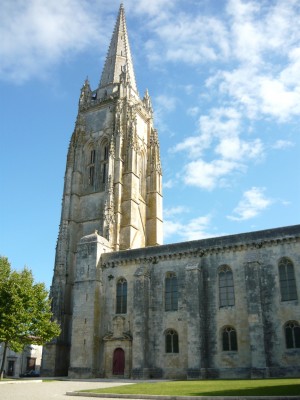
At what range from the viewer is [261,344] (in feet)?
84.3

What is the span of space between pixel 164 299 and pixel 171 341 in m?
3.05

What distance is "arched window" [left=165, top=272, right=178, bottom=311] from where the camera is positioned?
101 feet

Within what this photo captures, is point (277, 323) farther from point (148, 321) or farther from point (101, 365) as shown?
point (101, 365)

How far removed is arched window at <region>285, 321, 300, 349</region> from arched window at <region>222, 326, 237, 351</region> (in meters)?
3.47

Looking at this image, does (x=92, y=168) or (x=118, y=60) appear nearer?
(x=92, y=168)

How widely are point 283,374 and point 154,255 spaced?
12.3m

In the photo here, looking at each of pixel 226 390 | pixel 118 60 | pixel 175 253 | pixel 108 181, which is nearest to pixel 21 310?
pixel 175 253

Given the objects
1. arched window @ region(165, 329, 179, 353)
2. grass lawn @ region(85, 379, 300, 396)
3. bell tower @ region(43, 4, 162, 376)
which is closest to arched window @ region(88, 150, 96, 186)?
bell tower @ region(43, 4, 162, 376)

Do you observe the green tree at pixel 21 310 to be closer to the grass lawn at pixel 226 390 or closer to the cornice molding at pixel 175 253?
the cornice molding at pixel 175 253

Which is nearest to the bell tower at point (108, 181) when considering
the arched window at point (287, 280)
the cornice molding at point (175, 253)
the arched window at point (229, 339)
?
the cornice molding at point (175, 253)

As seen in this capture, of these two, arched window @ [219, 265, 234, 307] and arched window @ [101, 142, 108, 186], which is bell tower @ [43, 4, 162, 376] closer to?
arched window @ [101, 142, 108, 186]

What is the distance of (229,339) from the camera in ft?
91.7

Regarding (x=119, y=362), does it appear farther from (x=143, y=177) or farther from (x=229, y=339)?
(x=143, y=177)

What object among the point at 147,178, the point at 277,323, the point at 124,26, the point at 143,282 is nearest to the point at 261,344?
the point at 277,323
